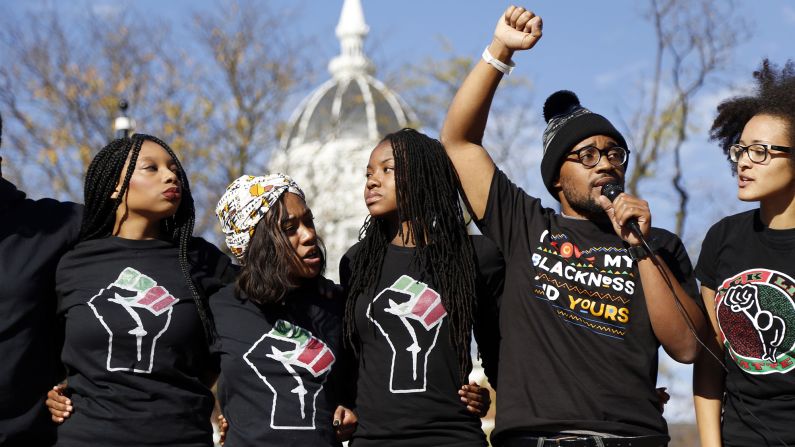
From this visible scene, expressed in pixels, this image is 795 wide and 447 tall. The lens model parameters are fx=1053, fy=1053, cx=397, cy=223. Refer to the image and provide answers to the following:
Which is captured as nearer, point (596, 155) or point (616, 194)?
point (616, 194)

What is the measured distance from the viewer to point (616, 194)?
4.14 metres

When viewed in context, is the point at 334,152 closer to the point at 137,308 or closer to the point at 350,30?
the point at 137,308

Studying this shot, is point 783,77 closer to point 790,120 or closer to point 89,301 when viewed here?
point 790,120

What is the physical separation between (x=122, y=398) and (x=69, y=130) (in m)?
15.7

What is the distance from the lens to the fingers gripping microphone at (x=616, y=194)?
4.03 m

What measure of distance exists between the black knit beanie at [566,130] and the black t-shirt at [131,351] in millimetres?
1660

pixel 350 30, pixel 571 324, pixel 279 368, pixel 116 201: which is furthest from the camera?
pixel 350 30

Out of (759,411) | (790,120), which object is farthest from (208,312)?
(790,120)

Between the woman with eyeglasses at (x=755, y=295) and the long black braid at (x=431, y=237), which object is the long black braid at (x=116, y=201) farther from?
the woman with eyeglasses at (x=755, y=295)

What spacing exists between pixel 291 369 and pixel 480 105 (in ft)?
4.53

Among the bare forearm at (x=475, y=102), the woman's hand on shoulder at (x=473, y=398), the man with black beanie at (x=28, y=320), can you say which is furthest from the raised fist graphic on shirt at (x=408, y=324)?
the man with black beanie at (x=28, y=320)

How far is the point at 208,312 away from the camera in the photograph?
4.72 metres

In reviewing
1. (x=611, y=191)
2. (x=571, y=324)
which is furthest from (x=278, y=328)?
(x=611, y=191)

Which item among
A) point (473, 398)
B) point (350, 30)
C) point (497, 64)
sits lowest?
point (473, 398)
